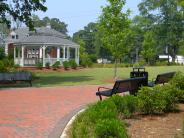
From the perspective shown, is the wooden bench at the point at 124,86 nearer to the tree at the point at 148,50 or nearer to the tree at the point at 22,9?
the tree at the point at 22,9

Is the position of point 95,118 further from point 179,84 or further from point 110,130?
point 179,84

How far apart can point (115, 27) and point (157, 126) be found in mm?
19236

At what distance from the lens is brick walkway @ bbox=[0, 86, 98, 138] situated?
9156 millimetres

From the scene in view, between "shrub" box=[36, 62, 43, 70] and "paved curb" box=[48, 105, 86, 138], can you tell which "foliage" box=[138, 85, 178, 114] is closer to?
"paved curb" box=[48, 105, 86, 138]

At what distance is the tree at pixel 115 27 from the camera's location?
92.3ft

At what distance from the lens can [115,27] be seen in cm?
2838

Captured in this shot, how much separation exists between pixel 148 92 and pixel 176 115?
3.22ft

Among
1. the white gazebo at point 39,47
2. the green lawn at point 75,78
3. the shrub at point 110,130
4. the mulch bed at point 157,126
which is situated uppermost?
the white gazebo at point 39,47

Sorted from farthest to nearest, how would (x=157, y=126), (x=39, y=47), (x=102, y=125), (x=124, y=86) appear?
(x=39, y=47) < (x=124, y=86) < (x=157, y=126) < (x=102, y=125)

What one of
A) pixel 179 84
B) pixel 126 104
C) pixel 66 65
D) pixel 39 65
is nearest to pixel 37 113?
pixel 126 104

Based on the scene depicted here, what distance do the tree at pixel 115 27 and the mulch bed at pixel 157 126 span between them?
55.0 ft

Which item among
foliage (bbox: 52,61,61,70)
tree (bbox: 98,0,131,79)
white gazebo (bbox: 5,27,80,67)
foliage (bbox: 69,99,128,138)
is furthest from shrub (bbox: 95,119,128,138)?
white gazebo (bbox: 5,27,80,67)

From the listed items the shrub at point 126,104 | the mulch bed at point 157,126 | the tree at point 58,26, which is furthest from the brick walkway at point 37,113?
the tree at point 58,26

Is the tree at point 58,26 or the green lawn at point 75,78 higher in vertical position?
the tree at point 58,26
